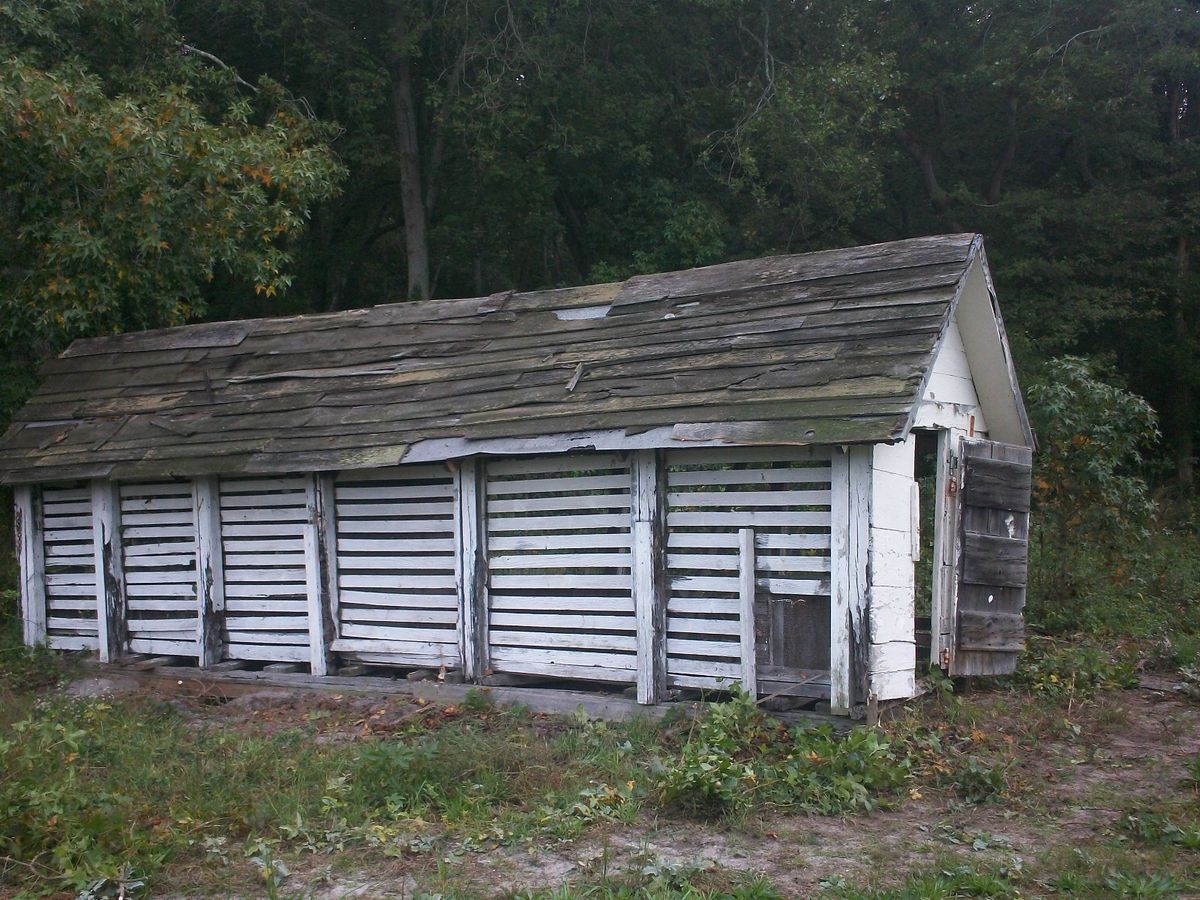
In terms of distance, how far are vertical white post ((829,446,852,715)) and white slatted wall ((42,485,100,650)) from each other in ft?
25.0

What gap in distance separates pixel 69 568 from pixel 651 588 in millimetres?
6758

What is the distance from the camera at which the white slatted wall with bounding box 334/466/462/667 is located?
9438 millimetres

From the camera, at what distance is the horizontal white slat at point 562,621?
8.52 metres

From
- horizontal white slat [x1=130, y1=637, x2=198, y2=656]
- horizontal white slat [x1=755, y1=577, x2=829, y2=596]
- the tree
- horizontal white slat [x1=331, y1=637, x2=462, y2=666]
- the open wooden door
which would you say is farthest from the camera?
the tree

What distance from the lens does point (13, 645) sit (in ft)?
38.2

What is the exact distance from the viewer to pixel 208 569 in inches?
415

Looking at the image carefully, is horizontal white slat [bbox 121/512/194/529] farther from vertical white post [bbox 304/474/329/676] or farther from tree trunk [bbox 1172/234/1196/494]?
tree trunk [bbox 1172/234/1196/494]

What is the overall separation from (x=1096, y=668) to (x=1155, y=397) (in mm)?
14365

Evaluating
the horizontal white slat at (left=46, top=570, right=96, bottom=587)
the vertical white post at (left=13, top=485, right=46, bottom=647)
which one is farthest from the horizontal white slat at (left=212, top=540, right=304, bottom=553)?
the vertical white post at (left=13, top=485, right=46, bottom=647)

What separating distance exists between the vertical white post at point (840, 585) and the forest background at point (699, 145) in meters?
8.64

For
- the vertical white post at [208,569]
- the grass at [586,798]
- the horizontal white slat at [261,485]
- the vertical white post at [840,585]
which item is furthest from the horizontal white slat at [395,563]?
the vertical white post at [840,585]

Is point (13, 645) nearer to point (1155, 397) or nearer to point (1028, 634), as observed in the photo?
point (1028, 634)

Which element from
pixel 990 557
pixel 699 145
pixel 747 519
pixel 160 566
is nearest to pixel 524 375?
pixel 747 519

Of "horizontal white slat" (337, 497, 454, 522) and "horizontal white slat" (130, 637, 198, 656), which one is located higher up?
"horizontal white slat" (337, 497, 454, 522)
